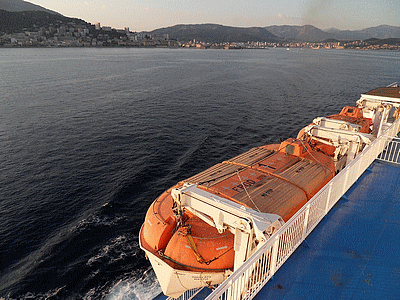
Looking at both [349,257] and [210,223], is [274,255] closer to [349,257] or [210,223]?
[349,257]

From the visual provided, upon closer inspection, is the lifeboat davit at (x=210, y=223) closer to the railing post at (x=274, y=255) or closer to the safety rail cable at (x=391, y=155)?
the railing post at (x=274, y=255)

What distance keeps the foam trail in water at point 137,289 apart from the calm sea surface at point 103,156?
2.2 inches

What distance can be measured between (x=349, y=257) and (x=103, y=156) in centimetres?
2542

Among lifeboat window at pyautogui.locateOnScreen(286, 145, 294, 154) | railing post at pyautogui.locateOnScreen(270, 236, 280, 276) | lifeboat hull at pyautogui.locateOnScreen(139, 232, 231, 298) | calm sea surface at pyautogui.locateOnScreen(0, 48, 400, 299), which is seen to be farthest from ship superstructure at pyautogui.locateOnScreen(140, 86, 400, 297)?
calm sea surface at pyautogui.locateOnScreen(0, 48, 400, 299)

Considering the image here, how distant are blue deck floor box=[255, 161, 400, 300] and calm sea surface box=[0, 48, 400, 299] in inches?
384

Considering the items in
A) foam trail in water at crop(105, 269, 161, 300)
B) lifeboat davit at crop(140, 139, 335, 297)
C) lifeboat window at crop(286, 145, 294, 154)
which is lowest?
foam trail in water at crop(105, 269, 161, 300)

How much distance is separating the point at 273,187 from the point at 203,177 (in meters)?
3.41

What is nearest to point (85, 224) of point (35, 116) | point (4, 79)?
point (35, 116)

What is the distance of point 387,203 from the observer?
8.74m

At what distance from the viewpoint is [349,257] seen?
21.3 feet

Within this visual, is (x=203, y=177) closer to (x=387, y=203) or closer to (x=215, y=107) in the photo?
(x=387, y=203)

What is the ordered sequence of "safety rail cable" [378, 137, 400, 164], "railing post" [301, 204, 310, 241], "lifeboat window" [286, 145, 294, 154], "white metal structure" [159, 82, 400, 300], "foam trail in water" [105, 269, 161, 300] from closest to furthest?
"white metal structure" [159, 82, 400, 300], "railing post" [301, 204, 310, 241], "safety rail cable" [378, 137, 400, 164], "foam trail in water" [105, 269, 161, 300], "lifeboat window" [286, 145, 294, 154]

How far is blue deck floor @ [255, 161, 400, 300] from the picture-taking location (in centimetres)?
561

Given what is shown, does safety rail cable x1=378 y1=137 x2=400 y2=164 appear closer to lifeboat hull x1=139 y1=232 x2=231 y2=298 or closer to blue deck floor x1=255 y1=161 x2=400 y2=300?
blue deck floor x1=255 y1=161 x2=400 y2=300
